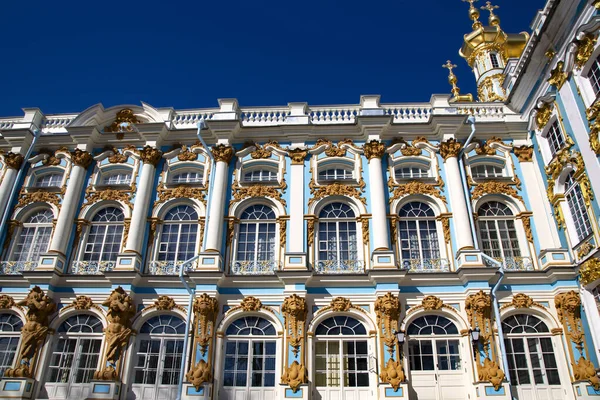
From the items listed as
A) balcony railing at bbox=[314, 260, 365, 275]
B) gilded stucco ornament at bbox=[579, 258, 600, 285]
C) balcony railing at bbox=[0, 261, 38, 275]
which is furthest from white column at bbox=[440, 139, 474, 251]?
balcony railing at bbox=[0, 261, 38, 275]

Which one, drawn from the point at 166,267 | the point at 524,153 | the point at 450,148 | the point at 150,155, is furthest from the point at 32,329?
the point at 524,153

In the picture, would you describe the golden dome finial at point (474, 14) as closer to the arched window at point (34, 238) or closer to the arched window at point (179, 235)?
the arched window at point (179, 235)

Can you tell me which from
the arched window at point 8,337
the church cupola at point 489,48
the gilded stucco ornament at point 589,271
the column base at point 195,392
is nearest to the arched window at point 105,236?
the arched window at point 8,337

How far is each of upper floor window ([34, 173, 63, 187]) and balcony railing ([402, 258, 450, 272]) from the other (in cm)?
1302

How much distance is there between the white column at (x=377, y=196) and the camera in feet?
51.9

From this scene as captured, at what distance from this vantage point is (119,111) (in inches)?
750

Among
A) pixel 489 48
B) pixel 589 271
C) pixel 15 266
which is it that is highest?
pixel 489 48

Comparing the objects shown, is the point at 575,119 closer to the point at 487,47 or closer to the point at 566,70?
the point at 566,70

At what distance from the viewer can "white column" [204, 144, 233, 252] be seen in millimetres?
15984

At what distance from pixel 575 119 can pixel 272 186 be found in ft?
31.7

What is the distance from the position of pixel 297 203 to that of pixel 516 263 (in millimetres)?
7307

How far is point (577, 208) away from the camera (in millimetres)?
15078

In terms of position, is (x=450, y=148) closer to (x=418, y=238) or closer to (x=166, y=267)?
(x=418, y=238)

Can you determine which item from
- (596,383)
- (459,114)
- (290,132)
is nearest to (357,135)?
(290,132)
